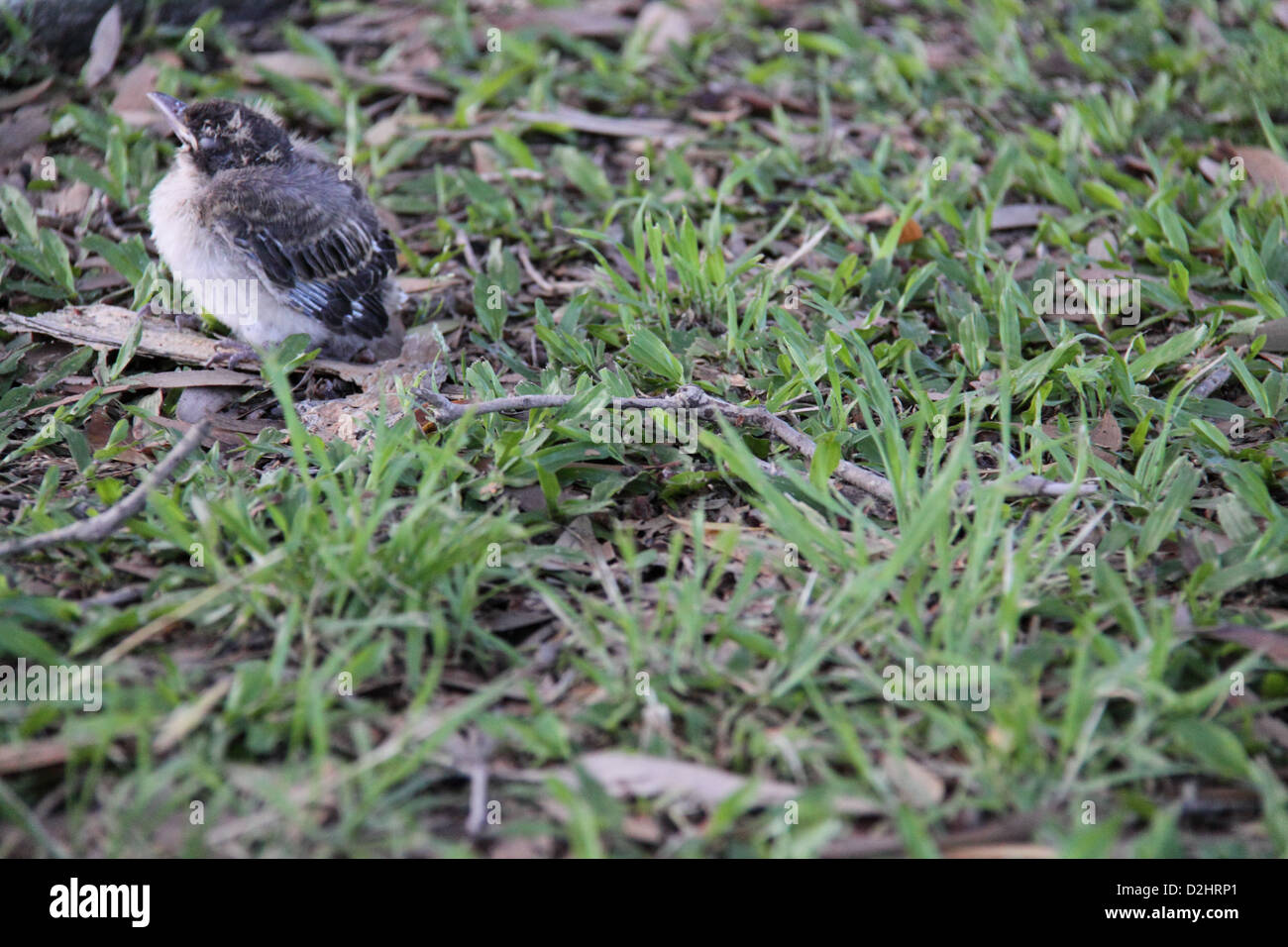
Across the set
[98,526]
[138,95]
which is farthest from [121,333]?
[138,95]

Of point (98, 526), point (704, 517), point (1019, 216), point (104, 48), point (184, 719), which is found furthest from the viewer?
point (104, 48)

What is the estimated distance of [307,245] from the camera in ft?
13.5

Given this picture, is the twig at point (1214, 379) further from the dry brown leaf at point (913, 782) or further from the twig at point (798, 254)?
the dry brown leaf at point (913, 782)

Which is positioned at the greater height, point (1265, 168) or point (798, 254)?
point (1265, 168)

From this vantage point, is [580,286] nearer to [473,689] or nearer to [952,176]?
[952,176]

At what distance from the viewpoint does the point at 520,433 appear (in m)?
3.30

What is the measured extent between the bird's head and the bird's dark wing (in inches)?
3.7

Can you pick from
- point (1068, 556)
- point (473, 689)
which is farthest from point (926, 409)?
point (473, 689)

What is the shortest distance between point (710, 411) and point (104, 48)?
12.9 feet

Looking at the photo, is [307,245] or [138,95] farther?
[138,95]

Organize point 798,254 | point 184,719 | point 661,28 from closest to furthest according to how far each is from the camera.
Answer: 1. point 184,719
2. point 798,254
3. point 661,28

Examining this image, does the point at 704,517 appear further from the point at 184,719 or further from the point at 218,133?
the point at 218,133

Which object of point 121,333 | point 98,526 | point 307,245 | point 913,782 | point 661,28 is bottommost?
point 913,782
